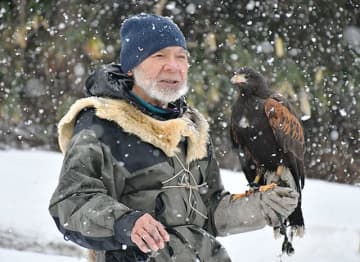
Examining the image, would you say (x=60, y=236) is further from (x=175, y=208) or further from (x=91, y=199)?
(x=91, y=199)

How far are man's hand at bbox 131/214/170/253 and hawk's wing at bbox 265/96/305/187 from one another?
9.05ft

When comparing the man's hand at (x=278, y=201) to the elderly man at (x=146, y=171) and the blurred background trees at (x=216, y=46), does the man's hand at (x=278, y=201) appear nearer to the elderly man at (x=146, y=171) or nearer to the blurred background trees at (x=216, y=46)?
the elderly man at (x=146, y=171)

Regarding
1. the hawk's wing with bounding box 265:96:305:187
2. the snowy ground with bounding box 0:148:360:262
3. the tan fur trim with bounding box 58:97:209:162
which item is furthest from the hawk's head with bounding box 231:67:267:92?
the tan fur trim with bounding box 58:97:209:162

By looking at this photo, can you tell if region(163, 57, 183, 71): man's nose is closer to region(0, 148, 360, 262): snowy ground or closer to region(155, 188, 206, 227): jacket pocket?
region(155, 188, 206, 227): jacket pocket

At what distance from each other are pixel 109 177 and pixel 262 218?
0.78m

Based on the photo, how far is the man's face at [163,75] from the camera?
8.89 feet

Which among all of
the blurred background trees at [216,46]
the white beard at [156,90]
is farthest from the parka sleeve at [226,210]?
the blurred background trees at [216,46]

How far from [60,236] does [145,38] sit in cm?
424

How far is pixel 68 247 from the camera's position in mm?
6418

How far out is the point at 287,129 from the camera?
4879mm

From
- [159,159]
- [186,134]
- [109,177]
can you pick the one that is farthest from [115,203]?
[186,134]

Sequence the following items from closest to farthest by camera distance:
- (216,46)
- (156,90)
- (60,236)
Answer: (156,90) → (60,236) → (216,46)

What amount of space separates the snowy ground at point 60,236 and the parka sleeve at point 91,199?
3581 millimetres

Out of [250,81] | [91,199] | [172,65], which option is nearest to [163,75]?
[172,65]
